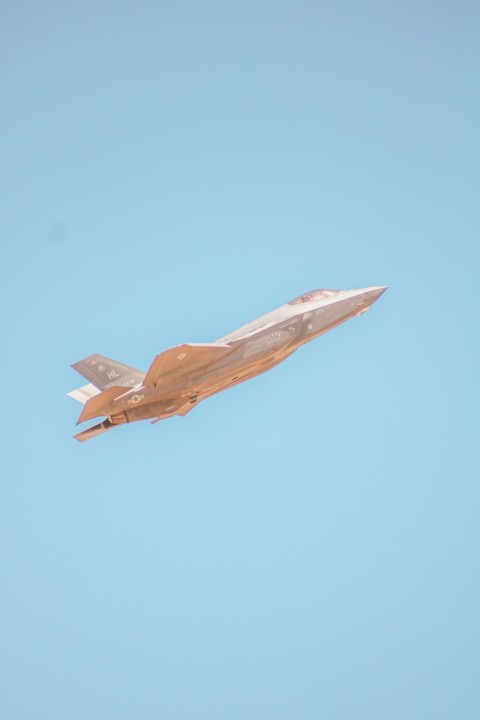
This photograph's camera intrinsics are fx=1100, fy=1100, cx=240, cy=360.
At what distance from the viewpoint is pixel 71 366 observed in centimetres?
3388

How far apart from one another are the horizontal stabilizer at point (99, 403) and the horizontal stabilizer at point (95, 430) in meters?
0.76

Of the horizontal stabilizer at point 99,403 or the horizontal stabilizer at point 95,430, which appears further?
the horizontal stabilizer at point 95,430

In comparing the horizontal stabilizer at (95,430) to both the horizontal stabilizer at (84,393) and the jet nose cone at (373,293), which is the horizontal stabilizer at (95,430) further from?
the jet nose cone at (373,293)

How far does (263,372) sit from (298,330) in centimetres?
173

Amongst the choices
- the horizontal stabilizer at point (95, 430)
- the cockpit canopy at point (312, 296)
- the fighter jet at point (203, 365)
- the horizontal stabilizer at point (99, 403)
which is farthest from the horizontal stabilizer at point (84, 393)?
the cockpit canopy at point (312, 296)

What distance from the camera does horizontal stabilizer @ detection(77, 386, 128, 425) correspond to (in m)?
31.5

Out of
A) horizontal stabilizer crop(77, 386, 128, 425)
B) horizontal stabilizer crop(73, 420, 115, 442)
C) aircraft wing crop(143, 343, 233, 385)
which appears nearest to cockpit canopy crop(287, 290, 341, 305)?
aircraft wing crop(143, 343, 233, 385)

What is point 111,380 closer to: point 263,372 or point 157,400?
point 157,400

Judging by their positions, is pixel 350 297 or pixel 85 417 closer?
pixel 85 417

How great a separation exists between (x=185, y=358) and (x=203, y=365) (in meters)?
0.81

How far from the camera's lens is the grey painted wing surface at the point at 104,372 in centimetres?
3388

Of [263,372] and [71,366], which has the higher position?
[71,366]

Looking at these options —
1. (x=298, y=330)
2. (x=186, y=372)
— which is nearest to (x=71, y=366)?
(x=186, y=372)

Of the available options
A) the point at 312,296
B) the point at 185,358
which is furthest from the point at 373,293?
the point at 185,358
